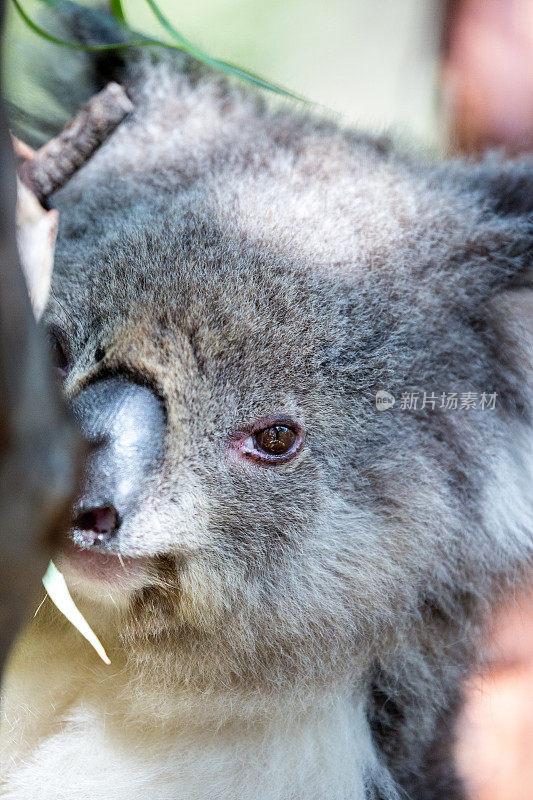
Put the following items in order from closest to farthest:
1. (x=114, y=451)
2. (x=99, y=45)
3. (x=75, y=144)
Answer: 1. (x=114, y=451)
2. (x=75, y=144)
3. (x=99, y=45)

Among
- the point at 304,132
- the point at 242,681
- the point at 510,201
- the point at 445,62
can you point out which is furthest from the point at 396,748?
the point at 445,62

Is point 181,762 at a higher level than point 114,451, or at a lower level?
lower

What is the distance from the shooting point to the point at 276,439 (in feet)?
2.84

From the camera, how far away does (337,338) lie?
35.4 inches

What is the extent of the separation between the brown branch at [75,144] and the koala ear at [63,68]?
54 millimetres

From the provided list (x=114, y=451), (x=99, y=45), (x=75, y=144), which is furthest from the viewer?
(x=99, y=45)

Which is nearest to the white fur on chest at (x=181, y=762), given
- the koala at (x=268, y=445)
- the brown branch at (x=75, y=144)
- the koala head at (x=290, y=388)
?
the koala at (x=268, y=445)

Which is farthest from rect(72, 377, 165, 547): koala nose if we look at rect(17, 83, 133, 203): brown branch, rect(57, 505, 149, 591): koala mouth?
rect(17, 83, 133, 203): brown branch

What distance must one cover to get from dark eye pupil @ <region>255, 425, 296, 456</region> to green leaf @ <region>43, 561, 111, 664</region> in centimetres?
27

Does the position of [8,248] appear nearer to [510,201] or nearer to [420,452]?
[420,452]

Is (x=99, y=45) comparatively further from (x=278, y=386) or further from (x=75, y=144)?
(x=278, y=386)

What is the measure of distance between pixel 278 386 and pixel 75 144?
0.48m

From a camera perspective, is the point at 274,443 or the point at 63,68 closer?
the point at 274,443

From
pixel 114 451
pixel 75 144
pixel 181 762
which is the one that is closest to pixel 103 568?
pixel 114 451
